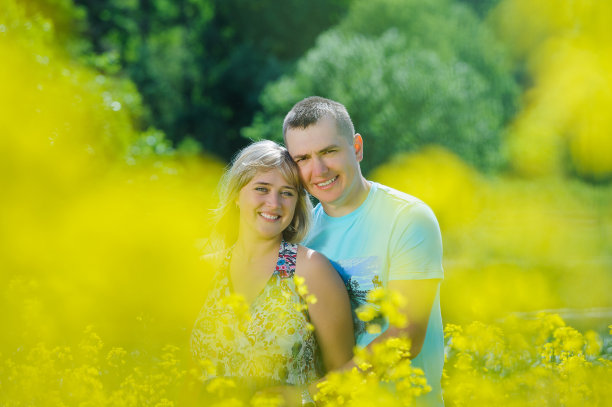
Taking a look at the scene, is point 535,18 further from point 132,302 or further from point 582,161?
point 132,302

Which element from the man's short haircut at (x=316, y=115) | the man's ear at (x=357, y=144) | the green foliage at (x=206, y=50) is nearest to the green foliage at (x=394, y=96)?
the green foliage at (x=206, y=50)

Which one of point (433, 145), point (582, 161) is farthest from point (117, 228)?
point (582, 161)

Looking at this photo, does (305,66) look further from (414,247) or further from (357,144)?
(414,247)

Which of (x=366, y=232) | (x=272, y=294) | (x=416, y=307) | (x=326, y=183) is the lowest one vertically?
(x=416, y=307)

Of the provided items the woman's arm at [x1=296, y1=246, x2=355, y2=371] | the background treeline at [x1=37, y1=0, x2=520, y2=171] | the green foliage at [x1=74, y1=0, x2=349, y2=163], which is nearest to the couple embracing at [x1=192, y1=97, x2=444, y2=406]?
the woman's arm at [x1=296, y1=246, x2=355, y2=371]

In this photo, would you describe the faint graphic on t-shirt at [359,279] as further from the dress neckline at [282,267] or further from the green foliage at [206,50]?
the green foliage at [206,50]

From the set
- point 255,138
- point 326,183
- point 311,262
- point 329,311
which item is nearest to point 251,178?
point 326,183

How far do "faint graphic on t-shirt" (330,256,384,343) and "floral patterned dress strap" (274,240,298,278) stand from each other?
0.87 feet

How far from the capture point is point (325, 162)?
11.0 feet

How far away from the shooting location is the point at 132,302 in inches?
197

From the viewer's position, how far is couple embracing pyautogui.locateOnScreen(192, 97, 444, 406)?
117 inches

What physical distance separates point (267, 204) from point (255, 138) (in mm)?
19336

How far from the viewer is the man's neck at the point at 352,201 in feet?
11.3

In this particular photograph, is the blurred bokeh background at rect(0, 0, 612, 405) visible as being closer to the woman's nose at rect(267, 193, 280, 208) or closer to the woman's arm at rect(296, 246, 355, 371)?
the woman's nose at rect(267, 193, 280, 208)
